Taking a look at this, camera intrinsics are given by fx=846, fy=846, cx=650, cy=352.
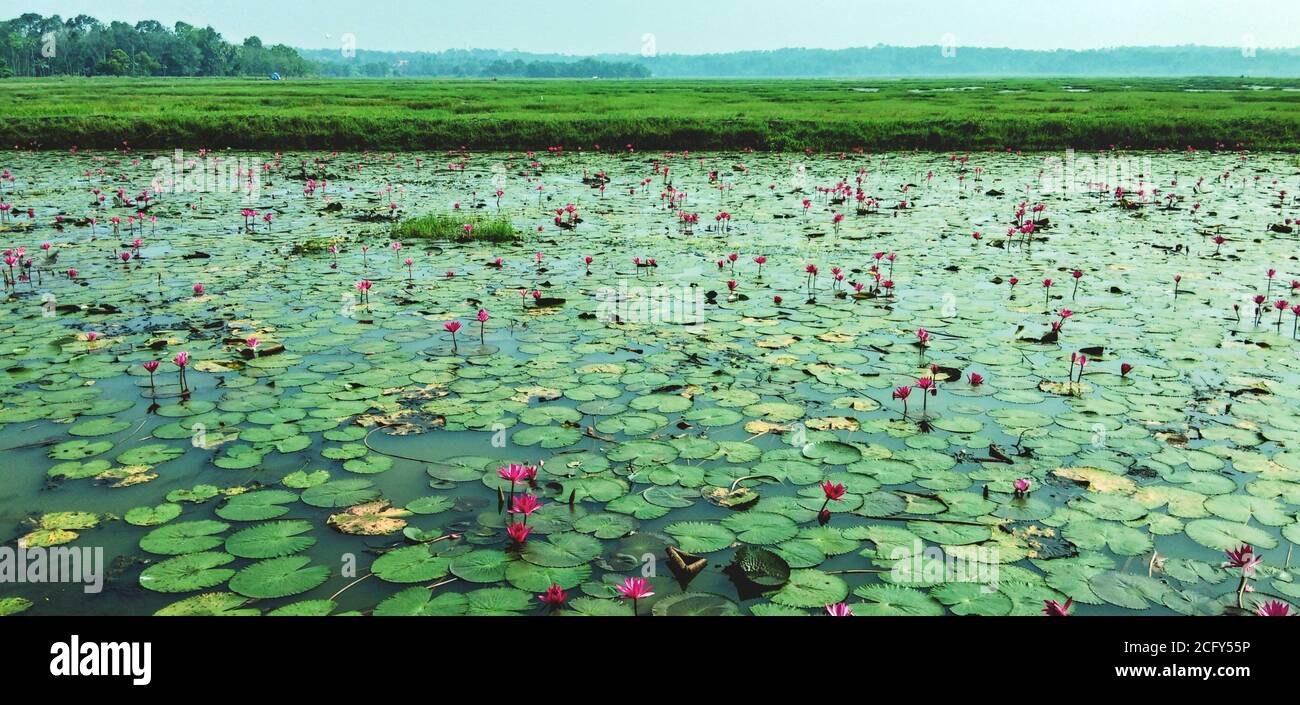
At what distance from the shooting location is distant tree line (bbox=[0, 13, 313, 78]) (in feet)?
333

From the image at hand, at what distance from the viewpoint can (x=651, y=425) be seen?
4.36 m

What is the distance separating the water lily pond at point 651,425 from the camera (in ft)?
9.87

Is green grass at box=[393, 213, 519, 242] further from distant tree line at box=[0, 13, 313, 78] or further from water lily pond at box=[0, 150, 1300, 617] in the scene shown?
distant tree line at box=[0, 13, 313, 78]

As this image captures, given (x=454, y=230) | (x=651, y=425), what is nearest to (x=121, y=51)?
(x=454, y=230)

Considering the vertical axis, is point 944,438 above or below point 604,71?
below

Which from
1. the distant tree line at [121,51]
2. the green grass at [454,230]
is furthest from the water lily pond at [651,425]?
the distant tree line at [121,51]

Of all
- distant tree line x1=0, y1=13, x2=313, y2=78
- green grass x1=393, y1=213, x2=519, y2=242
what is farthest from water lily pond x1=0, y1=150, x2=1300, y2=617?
distant tree line x1=0, y1=13, x2=313, y2=78

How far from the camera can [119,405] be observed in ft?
14.8

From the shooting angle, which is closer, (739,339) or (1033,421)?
(1033,421)

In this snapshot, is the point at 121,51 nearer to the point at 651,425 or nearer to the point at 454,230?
the point at 454,230

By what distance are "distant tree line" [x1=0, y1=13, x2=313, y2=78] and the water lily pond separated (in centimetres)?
10783

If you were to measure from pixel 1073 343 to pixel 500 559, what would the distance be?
4446mm
